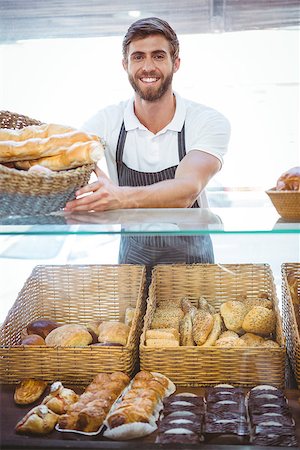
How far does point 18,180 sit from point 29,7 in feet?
6.54

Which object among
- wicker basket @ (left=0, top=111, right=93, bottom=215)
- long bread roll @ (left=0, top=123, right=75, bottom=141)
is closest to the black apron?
wicker basket @ (left=0, top=111, right=93, bottom=215)

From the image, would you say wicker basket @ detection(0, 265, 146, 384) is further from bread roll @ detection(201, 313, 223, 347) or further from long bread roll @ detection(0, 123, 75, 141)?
long bread roll @ detection(0, 123, 75, 141)

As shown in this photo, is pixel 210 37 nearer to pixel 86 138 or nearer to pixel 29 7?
pixel 29 7

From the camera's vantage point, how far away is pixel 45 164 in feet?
4.67

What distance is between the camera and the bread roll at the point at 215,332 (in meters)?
1.50

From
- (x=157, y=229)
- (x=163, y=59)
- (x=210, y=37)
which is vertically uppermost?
(x=210, y=37)

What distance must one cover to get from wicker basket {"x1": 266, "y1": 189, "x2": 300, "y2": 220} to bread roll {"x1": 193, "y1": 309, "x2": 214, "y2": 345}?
0.31 m

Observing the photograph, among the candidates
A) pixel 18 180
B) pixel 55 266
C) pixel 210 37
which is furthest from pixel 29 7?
pixel 18 180

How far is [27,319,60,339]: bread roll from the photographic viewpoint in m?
1.60

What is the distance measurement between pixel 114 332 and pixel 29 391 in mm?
243

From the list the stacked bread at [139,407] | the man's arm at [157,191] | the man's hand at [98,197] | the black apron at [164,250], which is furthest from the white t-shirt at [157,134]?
the stacked bread at [139,407]

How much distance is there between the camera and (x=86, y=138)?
1457 millimetres

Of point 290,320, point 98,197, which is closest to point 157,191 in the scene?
point 98,197

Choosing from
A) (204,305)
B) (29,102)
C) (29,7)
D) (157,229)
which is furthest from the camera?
(29,102)
